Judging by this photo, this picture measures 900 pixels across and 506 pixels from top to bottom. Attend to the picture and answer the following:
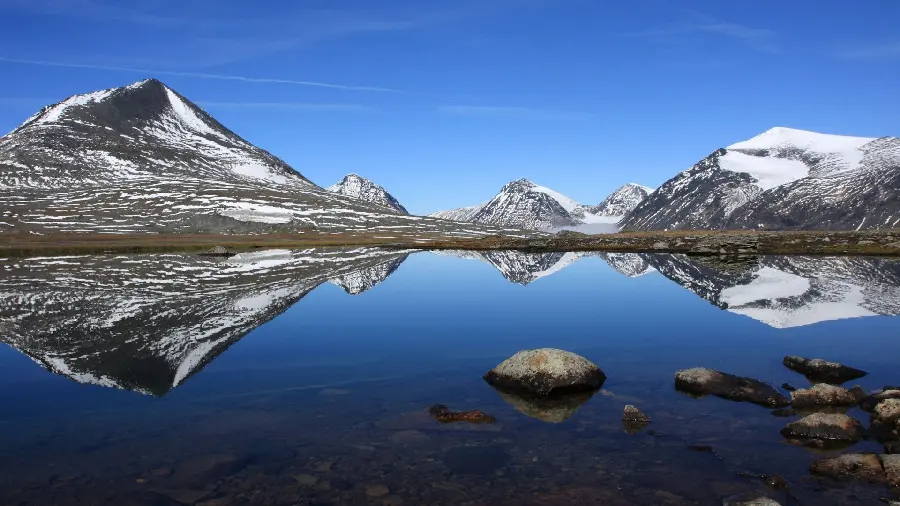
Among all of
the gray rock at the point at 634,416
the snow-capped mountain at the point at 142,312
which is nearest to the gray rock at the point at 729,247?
the snow-capped mountain at the point at 142,312

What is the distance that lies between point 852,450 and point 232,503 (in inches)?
639

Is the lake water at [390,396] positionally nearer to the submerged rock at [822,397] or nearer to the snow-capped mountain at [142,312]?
the snow-capped mountain at [142,312]

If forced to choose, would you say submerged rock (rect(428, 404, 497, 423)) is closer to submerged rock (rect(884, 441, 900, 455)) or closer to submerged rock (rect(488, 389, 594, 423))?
submerged rock (rect(488, 389, 594, 423))

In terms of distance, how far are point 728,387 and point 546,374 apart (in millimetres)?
6473

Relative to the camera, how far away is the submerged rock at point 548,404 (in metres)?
22.0

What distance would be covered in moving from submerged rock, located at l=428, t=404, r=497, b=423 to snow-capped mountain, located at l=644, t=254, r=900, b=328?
1025 inches

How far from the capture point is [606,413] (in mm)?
22234

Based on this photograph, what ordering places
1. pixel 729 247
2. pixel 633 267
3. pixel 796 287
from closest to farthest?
pixel 796 287 → pixel 633 267 → pixel 729 247

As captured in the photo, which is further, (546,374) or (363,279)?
(363,279)

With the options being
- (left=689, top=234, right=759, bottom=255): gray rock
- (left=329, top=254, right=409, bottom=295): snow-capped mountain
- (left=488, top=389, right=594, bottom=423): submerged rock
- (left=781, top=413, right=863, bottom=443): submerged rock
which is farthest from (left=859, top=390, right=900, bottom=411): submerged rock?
(left=689, top=234, right=759, bottom=255): gray rock

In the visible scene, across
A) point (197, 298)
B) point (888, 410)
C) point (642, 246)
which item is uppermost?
point (642, 246)

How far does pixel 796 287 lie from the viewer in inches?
2356

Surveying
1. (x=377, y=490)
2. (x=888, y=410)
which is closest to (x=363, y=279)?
(x=888, y=410)

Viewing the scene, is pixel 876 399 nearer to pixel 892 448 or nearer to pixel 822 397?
pixel 822 397
